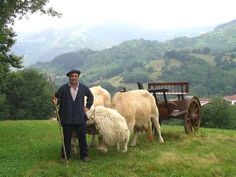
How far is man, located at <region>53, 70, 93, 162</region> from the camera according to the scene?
10.5m

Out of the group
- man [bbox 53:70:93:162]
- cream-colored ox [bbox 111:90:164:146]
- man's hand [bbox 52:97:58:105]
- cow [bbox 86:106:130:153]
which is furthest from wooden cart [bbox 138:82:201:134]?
man's hand [bbox 52:97:58:105]

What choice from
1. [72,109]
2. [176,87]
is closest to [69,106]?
[72,109]

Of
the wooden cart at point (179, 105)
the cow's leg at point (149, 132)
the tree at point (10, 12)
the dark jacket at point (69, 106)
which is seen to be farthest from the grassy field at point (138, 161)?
the tree at point (10, 12)

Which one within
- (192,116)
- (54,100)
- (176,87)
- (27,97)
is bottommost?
(27,97)

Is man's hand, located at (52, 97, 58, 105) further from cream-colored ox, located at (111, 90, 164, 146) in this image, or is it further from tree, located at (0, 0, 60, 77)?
tree, located at (0, 0, 60, 77)

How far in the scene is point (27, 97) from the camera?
64.4 m

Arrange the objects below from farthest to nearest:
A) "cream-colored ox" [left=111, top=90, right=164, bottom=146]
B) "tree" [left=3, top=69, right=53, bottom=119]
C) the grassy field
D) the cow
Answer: "tree" [left=3, top=69, right=53, bottom=119] < "cream-colored ox" [left=111, top=90, right=164, bottom=146] < the cow < the grassy field

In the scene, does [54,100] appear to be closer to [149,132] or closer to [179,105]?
[149,132]

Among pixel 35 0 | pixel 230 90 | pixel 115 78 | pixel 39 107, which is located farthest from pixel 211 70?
pixel 35 0

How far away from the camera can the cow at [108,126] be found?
10.9 metres

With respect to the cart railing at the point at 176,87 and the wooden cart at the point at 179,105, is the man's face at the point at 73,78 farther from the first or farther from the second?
the cart railing at the point at 176,87

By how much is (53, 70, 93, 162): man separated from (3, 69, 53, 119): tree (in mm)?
52313

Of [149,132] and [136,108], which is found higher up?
[136,108]

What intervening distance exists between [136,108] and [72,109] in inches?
108
